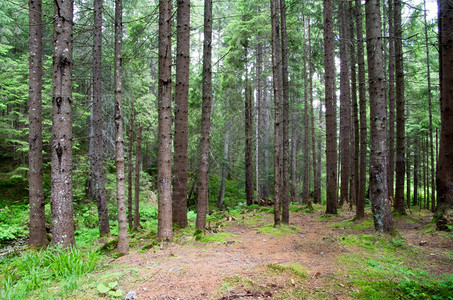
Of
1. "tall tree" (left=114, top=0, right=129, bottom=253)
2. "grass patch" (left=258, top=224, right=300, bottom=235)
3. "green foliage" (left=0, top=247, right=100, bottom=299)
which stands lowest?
"grass patch" (left=258, top=224, right=300, bottom=235)

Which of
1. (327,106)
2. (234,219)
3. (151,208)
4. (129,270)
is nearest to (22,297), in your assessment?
(129,270)

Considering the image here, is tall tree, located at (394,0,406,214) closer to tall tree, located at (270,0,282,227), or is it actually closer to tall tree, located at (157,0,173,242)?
tall tree, located at (270,0,282,227)

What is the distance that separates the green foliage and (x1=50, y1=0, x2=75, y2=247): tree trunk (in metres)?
0.52

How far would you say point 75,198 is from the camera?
14211 millimetres

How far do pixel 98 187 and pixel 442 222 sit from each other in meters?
10.2

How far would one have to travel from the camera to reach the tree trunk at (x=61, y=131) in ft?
18.8

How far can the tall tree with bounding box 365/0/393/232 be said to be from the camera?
6.04 meters

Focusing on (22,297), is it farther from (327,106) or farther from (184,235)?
(327,106)

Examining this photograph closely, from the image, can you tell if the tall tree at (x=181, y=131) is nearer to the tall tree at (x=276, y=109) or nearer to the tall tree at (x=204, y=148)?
the tall tree at (x=204, y=148)

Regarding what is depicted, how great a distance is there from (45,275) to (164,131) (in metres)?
3.67

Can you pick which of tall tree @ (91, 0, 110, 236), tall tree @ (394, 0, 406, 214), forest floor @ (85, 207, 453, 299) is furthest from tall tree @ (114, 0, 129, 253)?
tall tree @ (394, 0, 406, 214)

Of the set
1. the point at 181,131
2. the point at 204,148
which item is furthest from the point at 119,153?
the point at 181,131

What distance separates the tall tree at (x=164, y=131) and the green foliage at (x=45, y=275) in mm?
1790

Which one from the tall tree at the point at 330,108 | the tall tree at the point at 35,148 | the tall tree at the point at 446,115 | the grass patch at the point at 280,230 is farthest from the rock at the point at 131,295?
the tall tree at the point at 330,108
